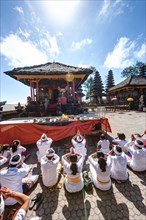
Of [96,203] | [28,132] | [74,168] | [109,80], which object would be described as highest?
[109,80]

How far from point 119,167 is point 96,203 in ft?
3.28

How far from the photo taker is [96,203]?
2.38 m

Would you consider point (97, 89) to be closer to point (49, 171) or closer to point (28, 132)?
point (28, 132)

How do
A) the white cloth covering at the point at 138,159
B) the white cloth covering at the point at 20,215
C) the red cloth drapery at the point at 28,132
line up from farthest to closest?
the red cloth drapery at the point at 28,132 < the white cloth covering at the point at 138,159 < the white cloth covering at the point at 20,215

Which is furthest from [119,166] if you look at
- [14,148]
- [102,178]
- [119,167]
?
[14,148]

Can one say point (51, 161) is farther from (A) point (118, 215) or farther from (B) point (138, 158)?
(B) point (138, 158)

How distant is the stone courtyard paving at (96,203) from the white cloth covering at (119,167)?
0.17 meters

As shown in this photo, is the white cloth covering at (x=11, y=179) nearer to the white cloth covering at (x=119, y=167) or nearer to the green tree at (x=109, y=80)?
the white cloth covering at (x=119, y=167)

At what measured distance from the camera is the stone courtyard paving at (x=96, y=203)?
213 centimetres

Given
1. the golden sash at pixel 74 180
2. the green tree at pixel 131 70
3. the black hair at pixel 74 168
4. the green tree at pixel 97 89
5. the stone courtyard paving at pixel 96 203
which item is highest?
the green tree at pixel 131 70

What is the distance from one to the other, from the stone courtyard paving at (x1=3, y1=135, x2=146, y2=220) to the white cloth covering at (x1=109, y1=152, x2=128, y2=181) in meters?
0.17

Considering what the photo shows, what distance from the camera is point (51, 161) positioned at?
2.77 meters

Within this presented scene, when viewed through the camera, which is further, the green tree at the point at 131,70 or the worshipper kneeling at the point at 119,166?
the green tree at the point at 131,70

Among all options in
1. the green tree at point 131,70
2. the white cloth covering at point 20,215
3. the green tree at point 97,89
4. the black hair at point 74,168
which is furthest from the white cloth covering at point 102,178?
the green tree at point 131,70
